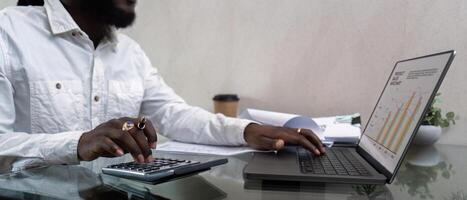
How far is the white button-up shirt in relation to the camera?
91 cm

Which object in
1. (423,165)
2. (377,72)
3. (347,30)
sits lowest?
(423,165)

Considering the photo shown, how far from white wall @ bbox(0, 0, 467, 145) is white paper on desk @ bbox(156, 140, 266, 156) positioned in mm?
431

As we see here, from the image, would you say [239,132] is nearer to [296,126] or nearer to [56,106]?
A: [296,126]

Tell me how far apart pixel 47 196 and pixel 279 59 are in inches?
37.9

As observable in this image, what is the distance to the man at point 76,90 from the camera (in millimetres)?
748

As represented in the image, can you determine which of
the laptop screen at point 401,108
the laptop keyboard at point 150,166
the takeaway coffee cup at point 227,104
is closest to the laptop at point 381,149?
the laptop screen at point 401,108

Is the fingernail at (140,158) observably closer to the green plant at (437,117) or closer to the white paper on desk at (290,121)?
the white paper on desk at (290,121)

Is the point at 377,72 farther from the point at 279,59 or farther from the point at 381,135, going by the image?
the point at 381,135

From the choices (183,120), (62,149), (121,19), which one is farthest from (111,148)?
(121,19)

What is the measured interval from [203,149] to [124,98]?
12.7 inches

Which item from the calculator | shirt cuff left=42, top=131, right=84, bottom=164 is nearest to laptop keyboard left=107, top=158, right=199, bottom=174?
the calculator

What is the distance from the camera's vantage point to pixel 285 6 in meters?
1.31

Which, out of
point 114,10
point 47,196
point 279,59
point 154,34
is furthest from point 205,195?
point 154,34

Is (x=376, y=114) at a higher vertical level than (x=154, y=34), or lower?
lower
